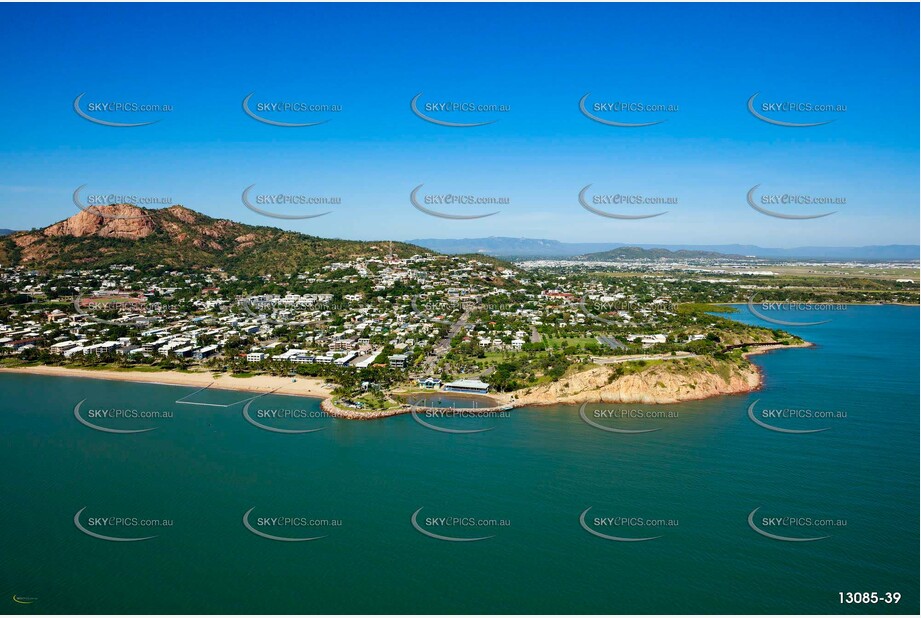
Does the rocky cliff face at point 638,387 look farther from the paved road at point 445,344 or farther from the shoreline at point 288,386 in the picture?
the paved road at point 445,344

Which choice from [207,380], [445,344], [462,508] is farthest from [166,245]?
[462,508]

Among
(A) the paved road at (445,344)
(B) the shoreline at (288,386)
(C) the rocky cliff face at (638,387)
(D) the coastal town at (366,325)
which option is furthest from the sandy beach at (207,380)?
(C) the rocky cliff face at (638,387)

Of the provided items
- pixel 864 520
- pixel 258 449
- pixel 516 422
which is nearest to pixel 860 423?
pixel 864 520

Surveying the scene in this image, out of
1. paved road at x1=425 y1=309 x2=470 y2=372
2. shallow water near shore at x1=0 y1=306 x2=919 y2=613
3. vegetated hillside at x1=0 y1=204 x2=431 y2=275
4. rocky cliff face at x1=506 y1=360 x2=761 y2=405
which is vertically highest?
vegetated hillside at x1=0 y1=204 x2=431 y2=275

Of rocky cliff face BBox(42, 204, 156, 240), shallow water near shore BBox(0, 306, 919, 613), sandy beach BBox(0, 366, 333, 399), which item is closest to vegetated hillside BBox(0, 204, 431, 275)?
rocky cliff face BBox(42, 204, 156, 240)

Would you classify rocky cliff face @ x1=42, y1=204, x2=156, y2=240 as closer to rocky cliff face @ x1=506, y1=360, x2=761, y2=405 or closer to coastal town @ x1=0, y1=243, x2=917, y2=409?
coastal town @ x1=0, y1=243, x2=917, y2=409
